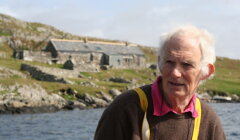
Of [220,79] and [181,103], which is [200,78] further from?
[220,79]

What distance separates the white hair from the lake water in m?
21.1

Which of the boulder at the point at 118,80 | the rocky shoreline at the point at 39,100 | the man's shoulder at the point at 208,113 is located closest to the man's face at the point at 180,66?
the man's shoulder at the point at 208,113

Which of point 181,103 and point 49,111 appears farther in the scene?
point 49,111

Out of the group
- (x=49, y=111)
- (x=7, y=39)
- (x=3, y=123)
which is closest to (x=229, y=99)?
(x=49, y=111)

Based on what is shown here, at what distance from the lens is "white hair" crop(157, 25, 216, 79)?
4.13m

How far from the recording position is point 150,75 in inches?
2881

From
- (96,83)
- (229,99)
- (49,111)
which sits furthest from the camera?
(229,99)

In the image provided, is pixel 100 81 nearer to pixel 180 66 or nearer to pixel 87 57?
Result: pixel 87 57

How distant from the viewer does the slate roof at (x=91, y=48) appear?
78.3 meters

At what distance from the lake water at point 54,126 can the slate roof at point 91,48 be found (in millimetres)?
40139

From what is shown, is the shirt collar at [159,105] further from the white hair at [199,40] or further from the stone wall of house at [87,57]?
the stone wall of house at [87,57]

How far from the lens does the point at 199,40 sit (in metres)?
4.13

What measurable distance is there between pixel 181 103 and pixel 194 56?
50 centimetres

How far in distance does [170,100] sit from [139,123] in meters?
0.39
